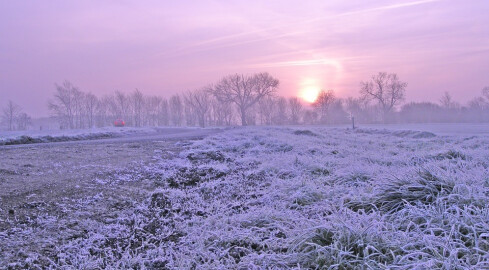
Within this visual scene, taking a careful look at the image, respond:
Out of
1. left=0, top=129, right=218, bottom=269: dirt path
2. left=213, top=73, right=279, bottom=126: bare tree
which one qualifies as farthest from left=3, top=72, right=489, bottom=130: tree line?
left=0, top=129, right=218, bottom=269: dirt path

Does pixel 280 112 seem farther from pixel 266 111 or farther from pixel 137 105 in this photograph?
pixel 137 105

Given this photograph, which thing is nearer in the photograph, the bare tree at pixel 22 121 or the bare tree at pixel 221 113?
the bare tree at pixel 22 121

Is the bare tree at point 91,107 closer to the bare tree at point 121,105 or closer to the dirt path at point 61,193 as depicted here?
the bare tree at point 121,105

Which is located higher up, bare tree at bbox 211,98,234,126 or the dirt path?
bare tree at bbox 211,98,234,126

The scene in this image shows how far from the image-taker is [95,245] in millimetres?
2920

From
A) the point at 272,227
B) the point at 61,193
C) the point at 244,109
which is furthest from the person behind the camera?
the point at 244,109

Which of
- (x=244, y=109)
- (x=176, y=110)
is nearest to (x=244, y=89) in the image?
(x=244, y=109)

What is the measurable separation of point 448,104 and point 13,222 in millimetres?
79913

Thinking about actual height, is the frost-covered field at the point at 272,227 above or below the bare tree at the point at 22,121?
below

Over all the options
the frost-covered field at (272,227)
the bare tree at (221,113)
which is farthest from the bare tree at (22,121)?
the frost-covered field at (272,227)

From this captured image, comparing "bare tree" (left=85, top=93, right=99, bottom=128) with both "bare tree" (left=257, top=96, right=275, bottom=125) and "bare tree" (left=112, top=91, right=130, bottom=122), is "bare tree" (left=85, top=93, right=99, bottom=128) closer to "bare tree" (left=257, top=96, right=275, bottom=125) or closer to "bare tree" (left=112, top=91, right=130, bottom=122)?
"bare tree" (left=112, top=91, right=130, bottom=122)

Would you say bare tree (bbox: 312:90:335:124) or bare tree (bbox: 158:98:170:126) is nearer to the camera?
bare tree (bbox: 312:90:335:124)

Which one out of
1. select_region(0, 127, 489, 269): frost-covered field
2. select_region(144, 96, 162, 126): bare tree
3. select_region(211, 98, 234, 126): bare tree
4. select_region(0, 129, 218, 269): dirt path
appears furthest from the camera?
select_region(144, 96, 162, 126): bare tree

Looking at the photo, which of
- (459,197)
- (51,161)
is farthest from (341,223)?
(51,161)
